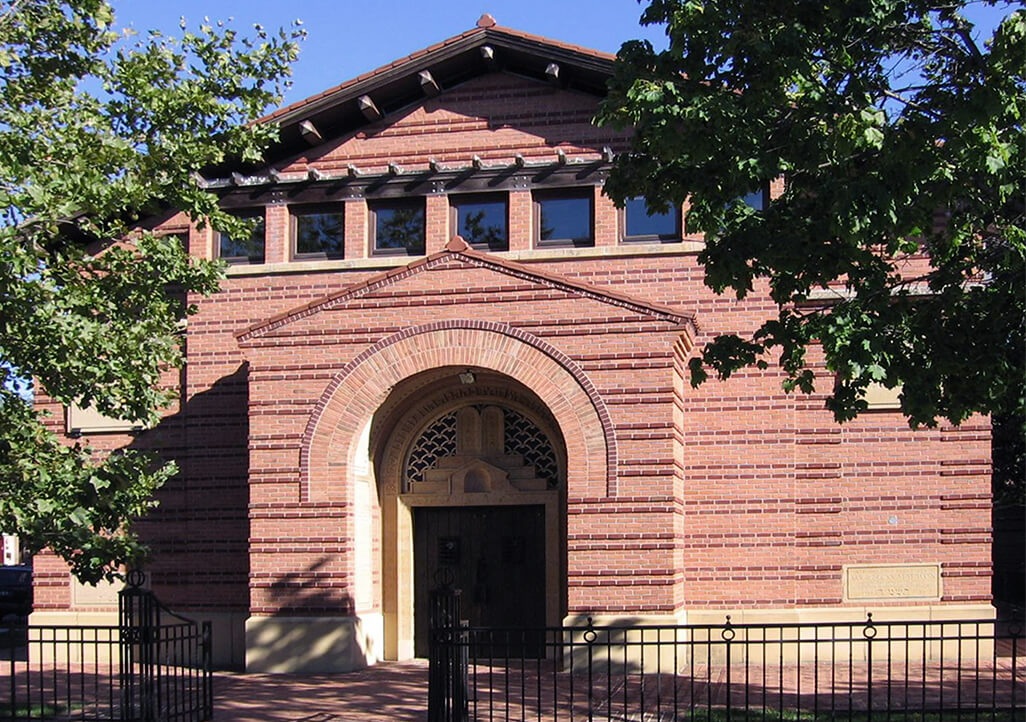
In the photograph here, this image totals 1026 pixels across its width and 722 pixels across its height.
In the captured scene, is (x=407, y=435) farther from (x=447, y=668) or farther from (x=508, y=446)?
(x=447, y=668)

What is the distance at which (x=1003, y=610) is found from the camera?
25.8 m

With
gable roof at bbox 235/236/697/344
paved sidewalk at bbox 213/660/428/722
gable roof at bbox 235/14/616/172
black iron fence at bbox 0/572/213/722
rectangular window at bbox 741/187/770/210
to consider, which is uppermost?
gable roof at bbox 235/14/616/172

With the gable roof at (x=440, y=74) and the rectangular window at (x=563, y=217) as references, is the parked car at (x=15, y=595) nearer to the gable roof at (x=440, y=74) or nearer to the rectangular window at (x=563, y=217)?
the gable roof at (x=440, y=74)

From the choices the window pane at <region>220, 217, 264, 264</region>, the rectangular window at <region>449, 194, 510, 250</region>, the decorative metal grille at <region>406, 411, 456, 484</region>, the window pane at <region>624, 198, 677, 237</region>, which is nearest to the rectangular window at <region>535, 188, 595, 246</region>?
the rectangular window at <region>449, 194, 510, 250</region>

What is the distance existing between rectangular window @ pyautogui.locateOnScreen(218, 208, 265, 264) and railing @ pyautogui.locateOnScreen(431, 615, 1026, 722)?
6.63 m

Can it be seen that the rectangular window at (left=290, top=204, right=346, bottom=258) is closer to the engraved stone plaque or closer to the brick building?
the brick building

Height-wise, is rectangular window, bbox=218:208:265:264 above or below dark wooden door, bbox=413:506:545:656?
above

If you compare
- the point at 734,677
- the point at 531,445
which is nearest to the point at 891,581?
the point at 734,677

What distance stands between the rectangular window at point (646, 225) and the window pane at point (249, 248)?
5396mm

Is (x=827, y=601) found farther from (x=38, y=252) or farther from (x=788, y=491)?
Result: (x=38, y=252)

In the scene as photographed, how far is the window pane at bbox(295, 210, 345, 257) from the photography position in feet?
61.9

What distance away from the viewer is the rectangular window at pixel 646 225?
58.7 ft

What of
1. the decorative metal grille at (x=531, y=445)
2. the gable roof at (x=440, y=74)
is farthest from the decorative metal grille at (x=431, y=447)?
the gable roof at (x=440, y=74)

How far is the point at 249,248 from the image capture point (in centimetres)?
1908
